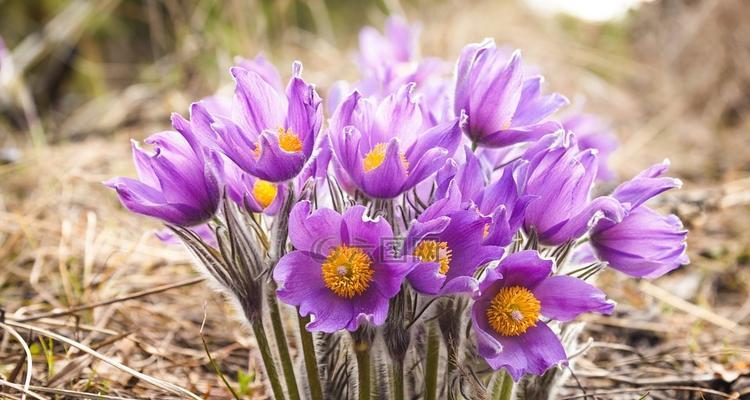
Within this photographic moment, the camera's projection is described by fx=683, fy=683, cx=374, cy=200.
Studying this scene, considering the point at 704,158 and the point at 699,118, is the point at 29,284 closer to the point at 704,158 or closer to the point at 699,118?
the point at 704,158

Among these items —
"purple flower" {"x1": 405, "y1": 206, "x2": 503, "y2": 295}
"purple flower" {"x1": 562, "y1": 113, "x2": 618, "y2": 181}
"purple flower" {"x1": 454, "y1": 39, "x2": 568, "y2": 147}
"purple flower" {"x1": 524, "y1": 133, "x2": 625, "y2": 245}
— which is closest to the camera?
"purple flower" {"x1": 405, "y1": 206, "x2": 503, "y2": 295}

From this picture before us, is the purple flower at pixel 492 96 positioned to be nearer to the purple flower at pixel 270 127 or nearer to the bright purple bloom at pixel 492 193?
the bright purple bloom at pixel 492 193

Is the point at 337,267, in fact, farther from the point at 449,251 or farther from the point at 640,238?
the point at 640,238

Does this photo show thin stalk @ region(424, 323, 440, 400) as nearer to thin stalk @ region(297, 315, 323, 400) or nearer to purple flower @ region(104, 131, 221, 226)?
thin stalk @ region(297, 315, 323, 400)

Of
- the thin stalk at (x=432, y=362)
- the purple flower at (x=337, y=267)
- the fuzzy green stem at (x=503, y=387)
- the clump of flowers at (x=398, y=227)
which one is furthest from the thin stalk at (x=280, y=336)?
the fuzzy green stem at (x=503, y=387)

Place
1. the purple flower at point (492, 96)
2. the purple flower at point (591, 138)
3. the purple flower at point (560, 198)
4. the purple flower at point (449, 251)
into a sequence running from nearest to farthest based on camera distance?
the purple flower at point (449, 251) < the purple flower at point (560, 198) < the purple flower at point (492, 96) < the purple flower at point (591, 138)

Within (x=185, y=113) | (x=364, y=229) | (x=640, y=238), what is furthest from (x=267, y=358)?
(x=185, y=113)

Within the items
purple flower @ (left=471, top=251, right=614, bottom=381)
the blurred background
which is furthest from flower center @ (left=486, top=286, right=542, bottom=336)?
the blurred background
